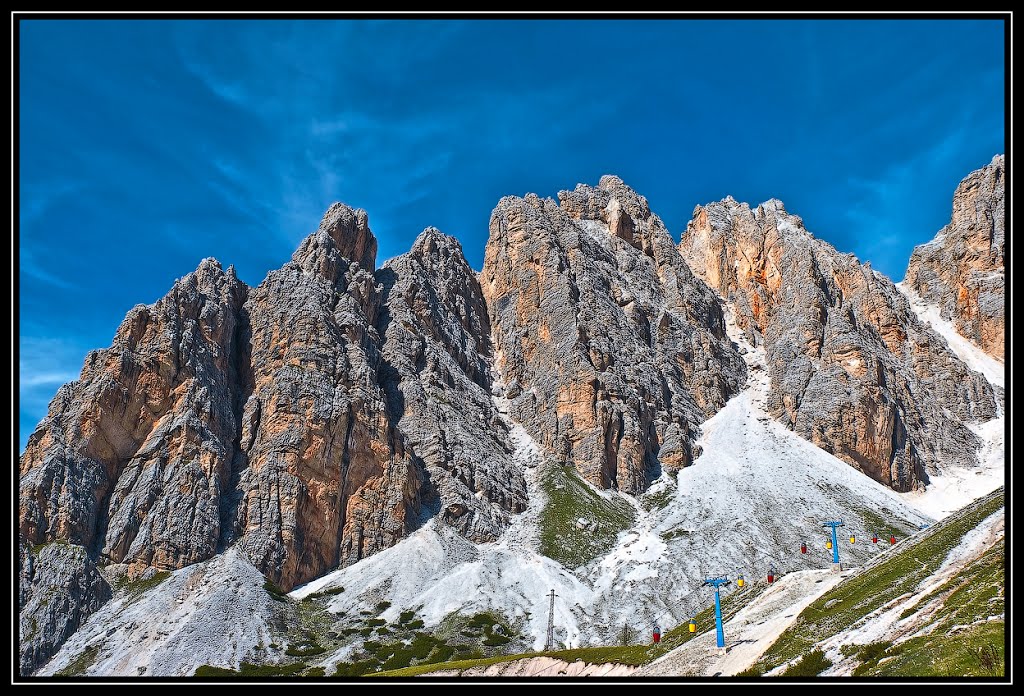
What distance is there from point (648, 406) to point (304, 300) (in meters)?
82.4

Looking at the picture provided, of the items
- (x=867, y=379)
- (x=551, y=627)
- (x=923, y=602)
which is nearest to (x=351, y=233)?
(x=551, y=627)

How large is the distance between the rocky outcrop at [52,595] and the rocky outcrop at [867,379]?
14451 centimetres

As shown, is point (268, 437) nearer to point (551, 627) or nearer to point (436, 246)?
point (551, 627)

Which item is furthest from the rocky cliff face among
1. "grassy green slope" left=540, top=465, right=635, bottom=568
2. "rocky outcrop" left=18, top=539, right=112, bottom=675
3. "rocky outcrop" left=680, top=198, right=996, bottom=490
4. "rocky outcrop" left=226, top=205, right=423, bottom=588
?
"grassy green slope" left=540, top=465, right=635, bottom=568

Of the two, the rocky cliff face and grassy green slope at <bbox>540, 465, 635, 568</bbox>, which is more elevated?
the rocky cliff face

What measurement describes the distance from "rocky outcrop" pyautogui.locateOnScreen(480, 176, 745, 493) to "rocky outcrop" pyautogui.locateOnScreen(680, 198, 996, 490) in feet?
57.1

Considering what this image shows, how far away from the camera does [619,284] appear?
633 feet

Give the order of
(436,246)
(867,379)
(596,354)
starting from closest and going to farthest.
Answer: (867,379)
(596,354)
(436,246)

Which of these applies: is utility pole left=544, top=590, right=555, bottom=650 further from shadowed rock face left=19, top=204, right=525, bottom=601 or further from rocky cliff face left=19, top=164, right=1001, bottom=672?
rocky cliff face left=19, top=164, right=1001, bottom=672

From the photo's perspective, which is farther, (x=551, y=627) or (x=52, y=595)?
(x=551, y=627)

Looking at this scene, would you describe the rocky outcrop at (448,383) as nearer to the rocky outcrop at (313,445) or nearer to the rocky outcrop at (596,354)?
the rocky outcrop at (313,445)

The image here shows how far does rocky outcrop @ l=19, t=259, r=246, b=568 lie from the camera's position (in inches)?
4060

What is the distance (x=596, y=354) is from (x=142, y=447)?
9725 centimetres

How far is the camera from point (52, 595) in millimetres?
92000
